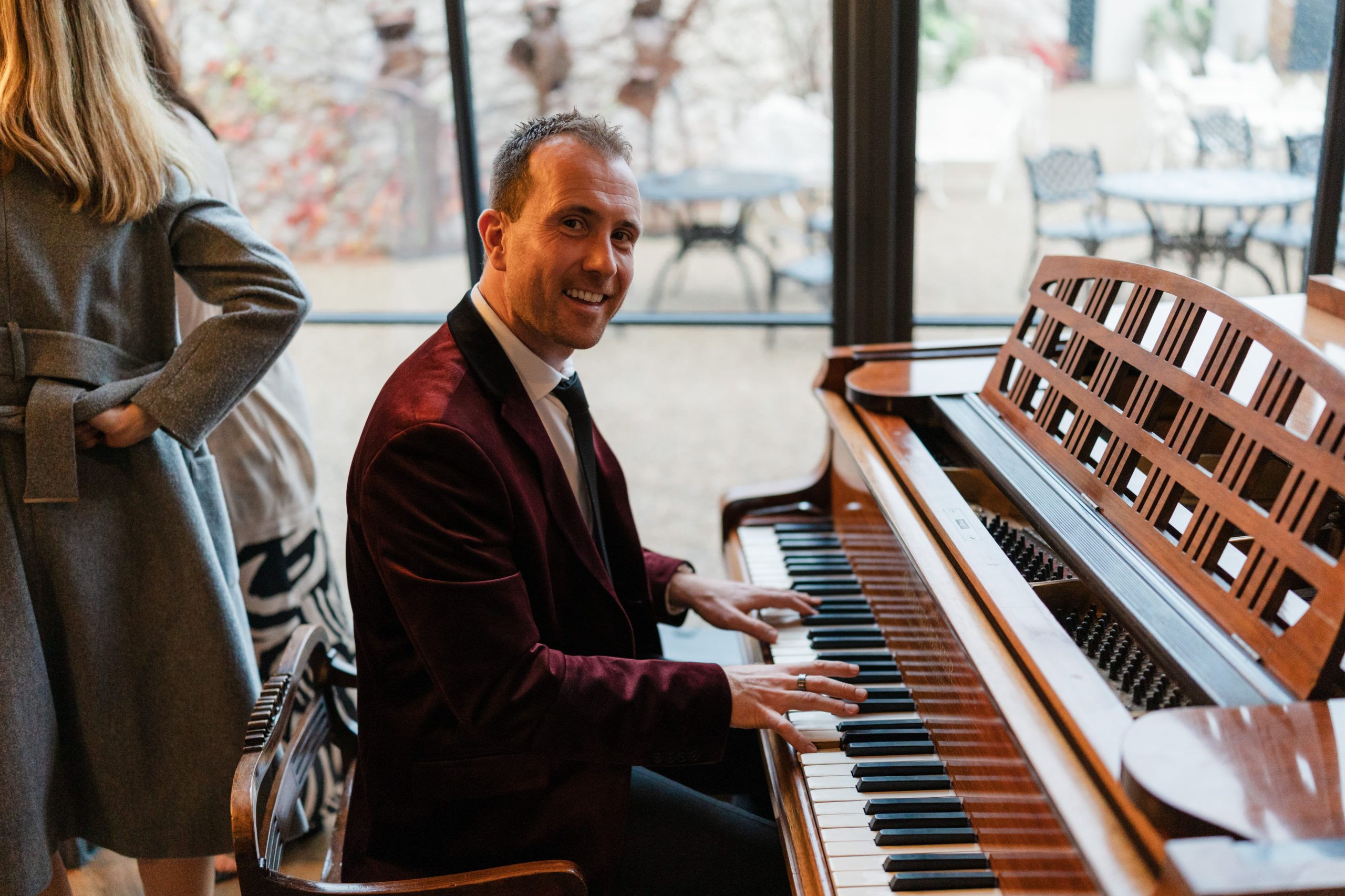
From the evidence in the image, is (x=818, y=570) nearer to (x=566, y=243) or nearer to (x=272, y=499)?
(x=566, y=243)

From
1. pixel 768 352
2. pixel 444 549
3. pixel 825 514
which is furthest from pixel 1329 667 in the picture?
pixel 768 352

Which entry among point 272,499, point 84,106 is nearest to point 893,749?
point 272,499

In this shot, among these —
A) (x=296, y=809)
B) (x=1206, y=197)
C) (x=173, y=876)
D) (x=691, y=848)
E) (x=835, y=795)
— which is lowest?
(x=173, y=876)

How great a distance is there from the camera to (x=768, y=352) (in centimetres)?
305

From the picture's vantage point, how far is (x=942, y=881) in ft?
4.05

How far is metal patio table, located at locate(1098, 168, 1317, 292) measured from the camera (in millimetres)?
2502

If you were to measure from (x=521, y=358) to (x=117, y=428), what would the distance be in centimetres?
68

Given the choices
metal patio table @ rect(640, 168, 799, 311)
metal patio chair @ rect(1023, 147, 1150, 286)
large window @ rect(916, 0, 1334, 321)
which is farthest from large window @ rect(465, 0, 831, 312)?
metal patio chair @ rect(1023, 147, 1150, 286)

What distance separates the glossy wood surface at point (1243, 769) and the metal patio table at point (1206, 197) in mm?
1869

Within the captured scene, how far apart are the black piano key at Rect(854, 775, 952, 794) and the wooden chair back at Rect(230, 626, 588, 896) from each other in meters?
0.37

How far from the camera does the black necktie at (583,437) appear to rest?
1633 millimetres

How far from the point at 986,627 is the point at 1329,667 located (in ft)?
1.17

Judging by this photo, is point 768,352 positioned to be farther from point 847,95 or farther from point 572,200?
point 572,200

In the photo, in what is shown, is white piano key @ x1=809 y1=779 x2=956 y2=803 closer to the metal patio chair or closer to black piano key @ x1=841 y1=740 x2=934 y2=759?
black piano key @ x1=841 y1=740 x2=934 y2=759
